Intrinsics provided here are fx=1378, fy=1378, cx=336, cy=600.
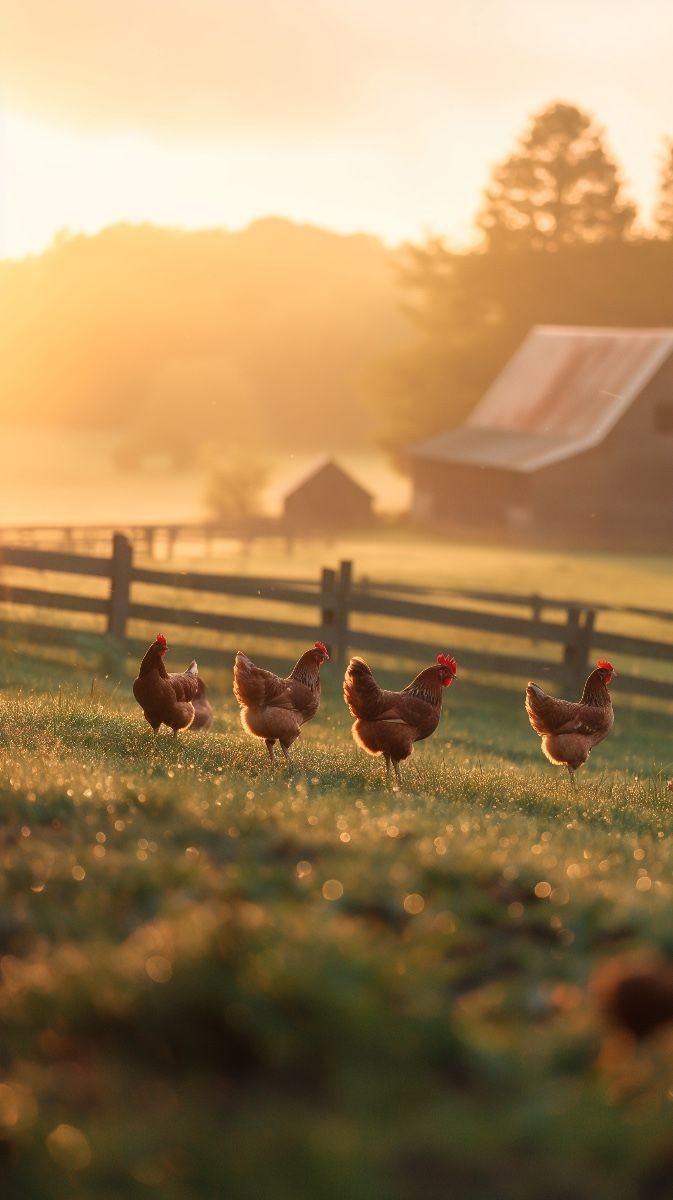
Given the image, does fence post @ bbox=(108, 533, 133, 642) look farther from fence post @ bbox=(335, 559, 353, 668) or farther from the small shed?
the small shed

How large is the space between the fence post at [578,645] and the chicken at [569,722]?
20.2 ft

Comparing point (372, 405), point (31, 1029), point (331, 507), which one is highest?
point (372, 405)

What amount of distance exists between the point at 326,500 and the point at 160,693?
2089 inches

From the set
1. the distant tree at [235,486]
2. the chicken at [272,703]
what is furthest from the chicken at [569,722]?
the distant tree at [235,486]

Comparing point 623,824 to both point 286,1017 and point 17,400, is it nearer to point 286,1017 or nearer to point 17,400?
point 286,1017

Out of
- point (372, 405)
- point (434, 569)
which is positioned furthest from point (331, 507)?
point (434, 569)

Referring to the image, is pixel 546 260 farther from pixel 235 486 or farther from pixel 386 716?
pixel 386 716

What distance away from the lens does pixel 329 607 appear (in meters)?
18.3

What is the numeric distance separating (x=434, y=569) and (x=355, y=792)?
36.2 metres

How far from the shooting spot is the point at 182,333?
452 feet

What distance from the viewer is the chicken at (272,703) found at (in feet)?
34.3

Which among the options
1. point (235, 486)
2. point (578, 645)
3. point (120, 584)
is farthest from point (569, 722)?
point (235, 486)

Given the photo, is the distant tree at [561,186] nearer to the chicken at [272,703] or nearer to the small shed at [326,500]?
the small shed at [326,500]

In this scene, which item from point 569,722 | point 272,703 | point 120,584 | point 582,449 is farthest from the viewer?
point 582,449
